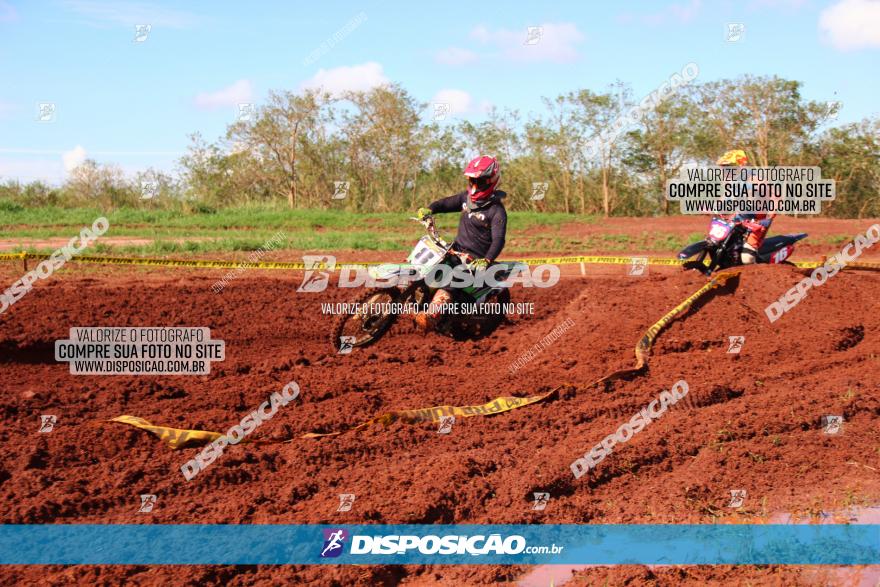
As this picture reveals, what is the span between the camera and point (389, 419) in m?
6.75

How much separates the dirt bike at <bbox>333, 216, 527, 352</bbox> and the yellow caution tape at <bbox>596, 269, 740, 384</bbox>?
166 cm

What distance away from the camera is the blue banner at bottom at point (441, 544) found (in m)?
4.50

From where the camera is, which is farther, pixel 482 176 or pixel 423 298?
pixel 482 176

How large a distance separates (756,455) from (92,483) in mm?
4738

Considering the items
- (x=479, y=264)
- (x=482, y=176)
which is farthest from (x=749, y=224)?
(x=479, y=264)

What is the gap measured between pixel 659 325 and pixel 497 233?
230 centimetres

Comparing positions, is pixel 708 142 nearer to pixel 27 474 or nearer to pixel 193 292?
pixel 193 292

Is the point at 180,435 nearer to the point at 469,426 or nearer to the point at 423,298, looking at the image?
the point at 469,426

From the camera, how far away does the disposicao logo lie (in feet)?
15.1

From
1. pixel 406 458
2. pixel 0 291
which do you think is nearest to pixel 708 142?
pixel 0 291

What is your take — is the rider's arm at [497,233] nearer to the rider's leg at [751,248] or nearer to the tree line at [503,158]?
the rider's leg at [751,248]

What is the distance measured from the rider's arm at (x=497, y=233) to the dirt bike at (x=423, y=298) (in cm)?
28

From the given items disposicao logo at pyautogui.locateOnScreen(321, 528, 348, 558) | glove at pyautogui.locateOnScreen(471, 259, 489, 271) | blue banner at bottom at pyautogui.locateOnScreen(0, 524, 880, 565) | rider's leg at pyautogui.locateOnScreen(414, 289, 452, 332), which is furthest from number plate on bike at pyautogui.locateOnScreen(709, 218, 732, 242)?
disposicao logo at pyautogui.locateOnScreen(321, 528, 348, 558)

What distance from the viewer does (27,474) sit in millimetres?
5477
